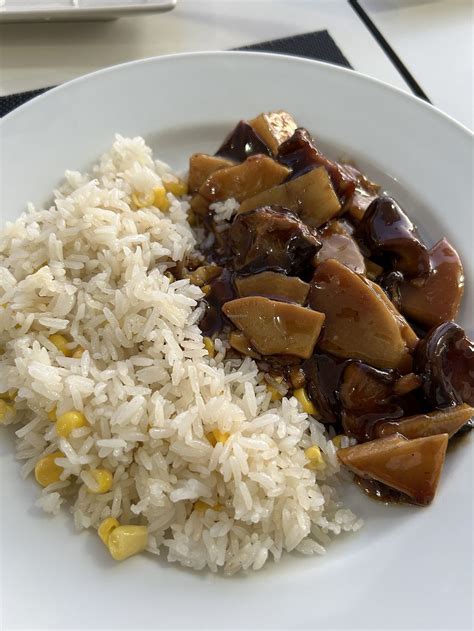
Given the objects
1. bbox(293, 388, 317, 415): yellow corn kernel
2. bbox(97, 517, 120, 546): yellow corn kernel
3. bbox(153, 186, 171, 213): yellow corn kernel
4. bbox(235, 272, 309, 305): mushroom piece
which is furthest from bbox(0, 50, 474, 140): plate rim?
bbox(97, 517, 120, 546): yellow corn kernel

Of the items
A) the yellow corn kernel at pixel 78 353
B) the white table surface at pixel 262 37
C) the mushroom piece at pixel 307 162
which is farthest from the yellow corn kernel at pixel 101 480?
the white table surface at pixel 262 37

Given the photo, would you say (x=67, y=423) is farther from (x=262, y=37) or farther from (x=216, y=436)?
(x=262, y=37)

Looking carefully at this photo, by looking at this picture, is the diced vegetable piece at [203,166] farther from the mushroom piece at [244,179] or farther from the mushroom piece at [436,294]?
the mushroom piece at [436,294]

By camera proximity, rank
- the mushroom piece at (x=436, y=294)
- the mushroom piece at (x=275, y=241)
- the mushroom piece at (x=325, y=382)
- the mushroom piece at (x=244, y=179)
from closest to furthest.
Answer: the mushroom piece at (x=325, y=382)
the mushroom piece at (x=275, y=241)
the mushroom piece at (x=436, y=294)
the mushroom piece at (x=244, y=179)

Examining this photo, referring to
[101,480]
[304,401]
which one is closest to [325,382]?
[304,401]

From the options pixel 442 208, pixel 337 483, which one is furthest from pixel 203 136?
pixel 337 483

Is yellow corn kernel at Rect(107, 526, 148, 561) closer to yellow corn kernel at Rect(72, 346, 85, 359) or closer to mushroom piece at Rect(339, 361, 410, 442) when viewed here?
yellow corn kernel at Rect(72, 346, 85, 359)
